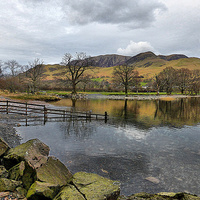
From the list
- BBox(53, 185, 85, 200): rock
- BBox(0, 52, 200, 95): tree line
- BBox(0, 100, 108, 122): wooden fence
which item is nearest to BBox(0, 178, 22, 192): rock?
BBox(53, 185, 85, 200): rock

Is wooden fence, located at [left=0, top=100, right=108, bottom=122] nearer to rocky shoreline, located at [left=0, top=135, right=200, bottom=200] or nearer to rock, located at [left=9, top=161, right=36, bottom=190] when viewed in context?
rocky shoreline, located at [left=0, top=135, right=200, bottom=200]

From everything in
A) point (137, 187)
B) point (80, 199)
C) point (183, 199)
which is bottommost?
point (137, 187)

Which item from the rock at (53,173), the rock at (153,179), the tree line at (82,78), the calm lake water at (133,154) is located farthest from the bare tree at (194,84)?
the rock at (53,173)

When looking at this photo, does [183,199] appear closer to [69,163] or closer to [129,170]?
[129,170]

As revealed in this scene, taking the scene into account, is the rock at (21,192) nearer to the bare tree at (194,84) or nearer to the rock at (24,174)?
the rock at (24,174)

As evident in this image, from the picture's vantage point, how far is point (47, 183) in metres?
5.83

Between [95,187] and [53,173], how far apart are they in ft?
7.23

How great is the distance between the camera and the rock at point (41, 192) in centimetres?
523

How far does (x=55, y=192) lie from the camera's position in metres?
5.69

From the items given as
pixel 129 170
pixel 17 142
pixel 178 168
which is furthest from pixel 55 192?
pixel 17 142

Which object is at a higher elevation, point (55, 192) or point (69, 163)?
point (55, 192)

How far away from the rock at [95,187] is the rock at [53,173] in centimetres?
67

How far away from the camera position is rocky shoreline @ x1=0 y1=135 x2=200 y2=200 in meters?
5.28

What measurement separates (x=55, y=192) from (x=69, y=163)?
15.3 feet
